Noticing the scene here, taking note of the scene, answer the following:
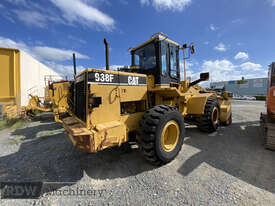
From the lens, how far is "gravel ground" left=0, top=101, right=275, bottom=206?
2.01 m

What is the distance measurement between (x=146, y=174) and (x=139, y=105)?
1.62 metres

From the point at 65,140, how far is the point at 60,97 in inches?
74.3

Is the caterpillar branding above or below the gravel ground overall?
above

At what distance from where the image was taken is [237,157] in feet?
10.4

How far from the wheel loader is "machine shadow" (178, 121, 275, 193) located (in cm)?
69

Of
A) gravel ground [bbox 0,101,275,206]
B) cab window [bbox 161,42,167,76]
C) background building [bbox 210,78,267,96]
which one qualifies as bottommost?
gravel ground [bbox 0,101,275,206]

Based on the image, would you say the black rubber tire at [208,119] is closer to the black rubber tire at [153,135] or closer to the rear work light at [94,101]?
the black rubber tire at [153,135]

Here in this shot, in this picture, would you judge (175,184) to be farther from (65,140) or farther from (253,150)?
(65,140)

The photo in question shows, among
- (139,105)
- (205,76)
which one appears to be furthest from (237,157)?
(139,105)

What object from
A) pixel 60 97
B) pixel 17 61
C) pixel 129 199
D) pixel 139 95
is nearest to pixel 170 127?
pixel 139 95

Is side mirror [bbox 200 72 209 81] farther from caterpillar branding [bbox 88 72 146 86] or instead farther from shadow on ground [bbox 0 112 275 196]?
shadow on ground [bbox 0 112 275 196]

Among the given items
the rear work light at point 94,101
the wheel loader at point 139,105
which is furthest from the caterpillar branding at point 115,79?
the rear work light at point 94,101

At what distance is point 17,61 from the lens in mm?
8320

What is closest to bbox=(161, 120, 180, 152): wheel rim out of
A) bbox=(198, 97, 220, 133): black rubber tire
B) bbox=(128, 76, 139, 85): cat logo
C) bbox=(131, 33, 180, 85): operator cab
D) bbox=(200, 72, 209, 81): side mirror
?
bbox=(131, 33, 180, 85): operator cab
